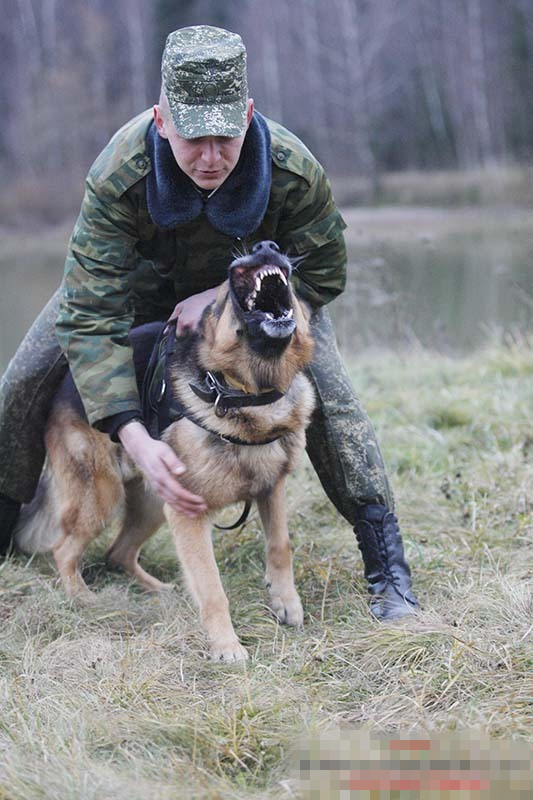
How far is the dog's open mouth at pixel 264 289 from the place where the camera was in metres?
2.87

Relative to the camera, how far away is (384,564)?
3.46 meters

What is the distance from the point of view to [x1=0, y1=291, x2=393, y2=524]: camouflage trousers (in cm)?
357

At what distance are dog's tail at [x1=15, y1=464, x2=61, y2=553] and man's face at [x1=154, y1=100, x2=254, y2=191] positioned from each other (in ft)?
4.87

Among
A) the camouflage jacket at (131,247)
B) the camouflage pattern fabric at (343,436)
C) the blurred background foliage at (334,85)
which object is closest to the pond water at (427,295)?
the camouflage pattern fabric at (343,436)

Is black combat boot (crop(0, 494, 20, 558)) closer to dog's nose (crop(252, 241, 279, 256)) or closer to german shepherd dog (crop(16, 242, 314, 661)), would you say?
german shepherd dog (crop(16, 242, 314, 661))

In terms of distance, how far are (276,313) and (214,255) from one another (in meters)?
0.55

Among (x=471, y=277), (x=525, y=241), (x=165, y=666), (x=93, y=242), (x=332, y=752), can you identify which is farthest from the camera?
(x=471, y=277)

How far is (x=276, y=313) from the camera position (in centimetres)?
304

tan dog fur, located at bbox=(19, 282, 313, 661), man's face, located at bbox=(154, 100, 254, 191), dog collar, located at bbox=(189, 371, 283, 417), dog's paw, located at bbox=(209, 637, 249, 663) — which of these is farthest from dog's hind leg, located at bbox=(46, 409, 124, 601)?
man's face, located at bbox=(154, 100, 254, 191)

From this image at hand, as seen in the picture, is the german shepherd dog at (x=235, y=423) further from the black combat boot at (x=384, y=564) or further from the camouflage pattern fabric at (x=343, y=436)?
the black combat boot at (x=384, y=564)

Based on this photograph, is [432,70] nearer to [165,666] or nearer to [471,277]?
[471,277]

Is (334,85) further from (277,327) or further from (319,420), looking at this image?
(277,327)

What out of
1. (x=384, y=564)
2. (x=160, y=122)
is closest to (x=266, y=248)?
(x=160, y=122)

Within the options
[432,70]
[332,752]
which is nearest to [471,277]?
[332,752]
